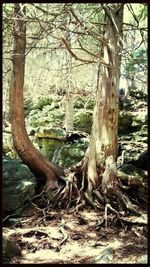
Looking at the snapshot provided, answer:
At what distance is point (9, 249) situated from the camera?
6125 millimetres

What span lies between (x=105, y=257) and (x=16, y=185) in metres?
3.28

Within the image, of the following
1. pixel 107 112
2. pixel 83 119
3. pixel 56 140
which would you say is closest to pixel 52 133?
pixel 56 140

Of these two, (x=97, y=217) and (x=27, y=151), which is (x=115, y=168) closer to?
(x=97, y=217)

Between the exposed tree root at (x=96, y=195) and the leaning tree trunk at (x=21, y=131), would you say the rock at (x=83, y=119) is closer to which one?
the leaning tree trunk at (x=21, y=131)

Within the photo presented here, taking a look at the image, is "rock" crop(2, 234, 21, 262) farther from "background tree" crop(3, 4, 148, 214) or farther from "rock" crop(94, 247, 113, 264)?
"background tree" crop(3, 4, 148, 214)

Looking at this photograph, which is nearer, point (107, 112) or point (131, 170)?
A: point (107, 112)

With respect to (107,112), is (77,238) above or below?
below

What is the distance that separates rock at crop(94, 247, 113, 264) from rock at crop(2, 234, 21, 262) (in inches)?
50.8

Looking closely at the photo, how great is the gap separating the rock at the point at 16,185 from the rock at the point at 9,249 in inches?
80.6

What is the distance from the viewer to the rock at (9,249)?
19.8ft

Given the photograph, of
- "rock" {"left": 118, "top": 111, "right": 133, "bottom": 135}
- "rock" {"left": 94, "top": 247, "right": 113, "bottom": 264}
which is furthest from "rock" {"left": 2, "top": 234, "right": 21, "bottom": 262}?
"rock" {"left": 118, "top": 111, "right": 133, "bottom": 135}

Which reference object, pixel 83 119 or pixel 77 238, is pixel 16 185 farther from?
pixel 83 119

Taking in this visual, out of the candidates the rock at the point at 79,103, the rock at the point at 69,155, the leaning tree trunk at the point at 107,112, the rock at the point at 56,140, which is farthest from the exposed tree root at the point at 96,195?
the rock at the point at 79,103

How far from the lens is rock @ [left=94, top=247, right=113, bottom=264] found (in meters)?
5.83
